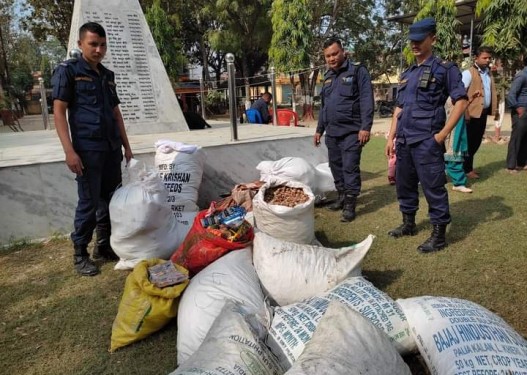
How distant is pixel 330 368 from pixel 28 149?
4.33m

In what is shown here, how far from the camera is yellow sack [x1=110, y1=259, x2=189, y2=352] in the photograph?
2.01 m

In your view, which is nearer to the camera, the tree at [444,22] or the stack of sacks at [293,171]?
the stack of sacks at [293,171]

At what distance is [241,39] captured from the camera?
2108 centimetres

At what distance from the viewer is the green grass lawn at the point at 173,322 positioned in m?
1.99

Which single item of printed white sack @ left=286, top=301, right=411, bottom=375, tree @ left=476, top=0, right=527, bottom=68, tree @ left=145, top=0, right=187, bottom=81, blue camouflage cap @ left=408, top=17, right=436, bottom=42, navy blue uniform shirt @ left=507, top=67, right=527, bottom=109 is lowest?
printed white sack @ left=286, top=301, right=411, bottom=375

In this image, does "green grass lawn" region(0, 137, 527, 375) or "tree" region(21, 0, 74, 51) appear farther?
"tree" region(21, 0, 74, 51)

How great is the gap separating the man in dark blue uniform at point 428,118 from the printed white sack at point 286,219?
0.77 meters

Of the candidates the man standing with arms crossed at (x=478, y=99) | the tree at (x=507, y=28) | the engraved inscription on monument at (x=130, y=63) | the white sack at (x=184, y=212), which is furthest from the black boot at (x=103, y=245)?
the tree at (x=507, y=28)

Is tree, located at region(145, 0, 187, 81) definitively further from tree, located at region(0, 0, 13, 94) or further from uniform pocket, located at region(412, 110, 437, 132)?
uniform pocket, located at region(412, 110, 437, 132)

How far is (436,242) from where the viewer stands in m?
2.93

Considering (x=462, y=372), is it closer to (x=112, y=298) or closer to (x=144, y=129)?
(x=112, y=298)

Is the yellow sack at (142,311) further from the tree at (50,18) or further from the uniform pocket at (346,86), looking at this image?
the tree at (50,18)

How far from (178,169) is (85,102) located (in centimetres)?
103

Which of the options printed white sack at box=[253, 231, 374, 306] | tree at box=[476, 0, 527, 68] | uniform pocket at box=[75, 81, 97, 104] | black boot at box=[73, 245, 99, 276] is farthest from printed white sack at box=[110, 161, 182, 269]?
tree at box=[476, 0, 527, 68]
